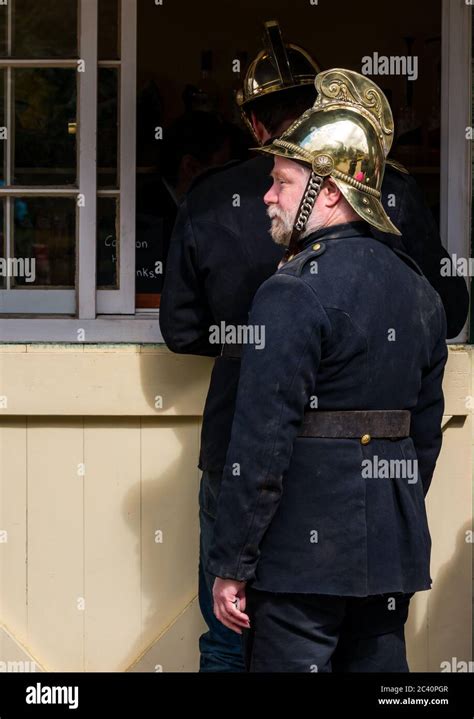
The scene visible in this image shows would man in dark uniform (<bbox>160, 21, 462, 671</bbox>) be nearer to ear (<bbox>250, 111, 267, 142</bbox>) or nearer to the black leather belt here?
ear (<bbox>250, 111, 267, 142</bbox>)

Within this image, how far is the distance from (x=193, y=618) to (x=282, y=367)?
147 centimetres

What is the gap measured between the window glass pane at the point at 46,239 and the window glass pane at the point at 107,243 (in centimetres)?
8

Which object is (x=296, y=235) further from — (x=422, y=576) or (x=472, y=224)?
(x=472, y=224)

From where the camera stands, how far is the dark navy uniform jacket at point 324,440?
9.50ft

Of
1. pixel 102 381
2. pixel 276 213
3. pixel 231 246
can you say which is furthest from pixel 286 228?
pixel 102 381

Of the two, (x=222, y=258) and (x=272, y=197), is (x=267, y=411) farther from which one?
(x=222, y=258)

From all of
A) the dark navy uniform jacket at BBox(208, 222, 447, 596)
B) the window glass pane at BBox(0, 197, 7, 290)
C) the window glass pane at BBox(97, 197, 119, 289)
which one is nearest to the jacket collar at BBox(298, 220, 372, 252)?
the dark navy uniform jacket at BBox(208, 222, 447, 596)

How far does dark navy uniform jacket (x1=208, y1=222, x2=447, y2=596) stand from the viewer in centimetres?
289

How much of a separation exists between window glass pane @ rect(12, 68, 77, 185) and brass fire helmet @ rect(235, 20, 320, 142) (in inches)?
28.7

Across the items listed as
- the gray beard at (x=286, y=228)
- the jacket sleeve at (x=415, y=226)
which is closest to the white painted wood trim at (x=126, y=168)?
the jacket sleeve at (x=415, y=226)

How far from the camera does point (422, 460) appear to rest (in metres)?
3.33

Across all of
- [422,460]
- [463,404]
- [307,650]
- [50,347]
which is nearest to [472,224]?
[463,404]

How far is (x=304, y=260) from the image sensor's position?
9.71 ft
